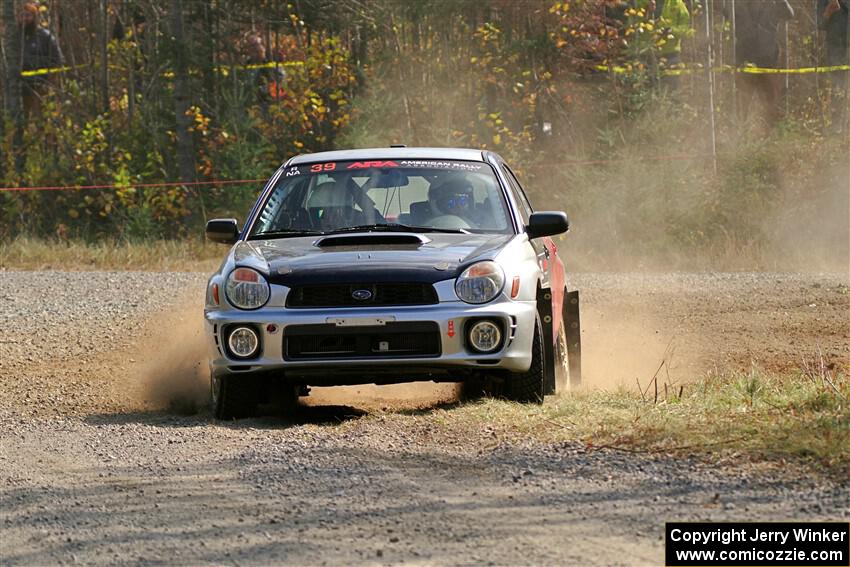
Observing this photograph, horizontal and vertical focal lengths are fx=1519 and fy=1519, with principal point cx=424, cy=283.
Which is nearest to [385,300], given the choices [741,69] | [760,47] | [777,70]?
A: [741,69]

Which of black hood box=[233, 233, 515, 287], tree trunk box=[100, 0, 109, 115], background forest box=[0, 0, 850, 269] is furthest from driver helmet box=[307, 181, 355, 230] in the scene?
tree trunk box=[100, 0, 109, 115]

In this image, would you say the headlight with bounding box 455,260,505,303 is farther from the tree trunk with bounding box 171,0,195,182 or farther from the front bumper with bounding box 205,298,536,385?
the tree trunk with bounding box 171,0,195,182

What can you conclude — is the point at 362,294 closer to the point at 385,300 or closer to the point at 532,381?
the point at 385,300

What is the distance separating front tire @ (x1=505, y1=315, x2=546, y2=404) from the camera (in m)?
8.58

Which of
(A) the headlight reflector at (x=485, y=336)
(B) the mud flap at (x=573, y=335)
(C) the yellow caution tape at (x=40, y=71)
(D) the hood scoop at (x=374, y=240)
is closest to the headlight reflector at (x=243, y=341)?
(D) the hood scoop at (x=374, y=240)

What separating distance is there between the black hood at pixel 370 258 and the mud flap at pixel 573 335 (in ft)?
5.59

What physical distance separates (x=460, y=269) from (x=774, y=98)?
1684cm

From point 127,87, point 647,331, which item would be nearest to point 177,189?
point 127,87

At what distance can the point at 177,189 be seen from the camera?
24672mm

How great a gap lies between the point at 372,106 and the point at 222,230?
49.1 ft

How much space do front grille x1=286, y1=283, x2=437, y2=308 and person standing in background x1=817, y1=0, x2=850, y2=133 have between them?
53.8 feet

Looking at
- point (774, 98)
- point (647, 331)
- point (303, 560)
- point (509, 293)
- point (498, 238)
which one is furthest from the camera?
point (774, 98)

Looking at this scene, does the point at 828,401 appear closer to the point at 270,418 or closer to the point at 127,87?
the point at 270,418

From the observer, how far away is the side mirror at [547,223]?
910cm
